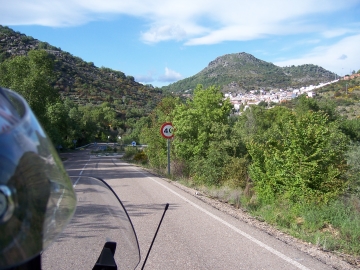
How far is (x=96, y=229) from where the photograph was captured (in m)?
3.22

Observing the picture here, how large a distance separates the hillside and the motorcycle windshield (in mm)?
89769

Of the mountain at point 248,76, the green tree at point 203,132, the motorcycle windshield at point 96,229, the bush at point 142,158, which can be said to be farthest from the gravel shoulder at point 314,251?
the mountain at point 248,76

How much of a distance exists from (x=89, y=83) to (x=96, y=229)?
123 m

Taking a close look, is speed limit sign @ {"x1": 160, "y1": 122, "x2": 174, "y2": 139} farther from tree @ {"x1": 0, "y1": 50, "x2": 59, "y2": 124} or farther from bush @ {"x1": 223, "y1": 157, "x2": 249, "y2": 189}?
tree @ {"x1": 0, "y1": 50, "x2": 59, "y2": 124}

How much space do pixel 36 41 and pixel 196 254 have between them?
12408 cm

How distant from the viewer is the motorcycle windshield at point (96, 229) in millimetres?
3139

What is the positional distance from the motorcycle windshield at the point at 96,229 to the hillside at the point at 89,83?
89769 mm

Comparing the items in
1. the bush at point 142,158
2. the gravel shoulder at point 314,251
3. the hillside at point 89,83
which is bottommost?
the bush at point 142,158

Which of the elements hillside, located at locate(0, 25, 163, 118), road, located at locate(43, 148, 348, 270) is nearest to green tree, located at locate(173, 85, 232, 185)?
road, located at locate(43, 148, 348, 270)

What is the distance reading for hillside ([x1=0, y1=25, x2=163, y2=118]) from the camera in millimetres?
99812

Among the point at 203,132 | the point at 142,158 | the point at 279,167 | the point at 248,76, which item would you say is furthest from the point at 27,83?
the point at 248,76

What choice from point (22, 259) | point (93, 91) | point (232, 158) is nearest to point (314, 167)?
point (232, 158)

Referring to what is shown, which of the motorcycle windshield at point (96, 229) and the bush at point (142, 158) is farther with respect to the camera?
the bush at point (142, 158)

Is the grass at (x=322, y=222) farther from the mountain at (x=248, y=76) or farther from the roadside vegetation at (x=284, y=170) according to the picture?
the mountain at (x=248, y=76)
